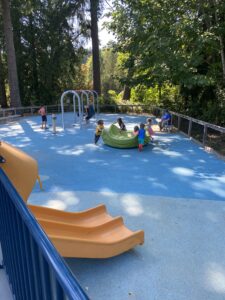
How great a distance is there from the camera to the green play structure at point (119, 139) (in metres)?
10.8

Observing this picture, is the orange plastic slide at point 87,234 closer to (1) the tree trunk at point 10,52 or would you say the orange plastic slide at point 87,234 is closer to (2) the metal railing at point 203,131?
(2) the metal railing at point 203,131

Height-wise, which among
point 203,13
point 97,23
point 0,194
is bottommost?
point 0,194

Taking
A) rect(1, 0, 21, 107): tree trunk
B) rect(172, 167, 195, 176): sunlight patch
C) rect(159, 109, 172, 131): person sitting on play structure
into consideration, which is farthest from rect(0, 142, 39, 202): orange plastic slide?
rect(1, 0, 21, 107): tree trunk

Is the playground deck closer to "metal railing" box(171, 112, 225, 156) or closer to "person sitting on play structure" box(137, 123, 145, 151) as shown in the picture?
"person sitting on play structure" box(137, 123, 145, 151)

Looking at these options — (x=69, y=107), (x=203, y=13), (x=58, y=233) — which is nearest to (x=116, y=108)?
(x=69, y=107)

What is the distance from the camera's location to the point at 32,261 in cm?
177

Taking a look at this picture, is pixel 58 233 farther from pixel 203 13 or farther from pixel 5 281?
pixel 203 13

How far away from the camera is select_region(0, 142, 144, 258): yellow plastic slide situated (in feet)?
9.72

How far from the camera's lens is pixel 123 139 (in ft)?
35.7

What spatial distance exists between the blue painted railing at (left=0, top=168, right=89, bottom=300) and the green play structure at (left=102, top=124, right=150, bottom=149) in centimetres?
836

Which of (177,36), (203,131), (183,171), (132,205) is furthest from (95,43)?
(132,205)

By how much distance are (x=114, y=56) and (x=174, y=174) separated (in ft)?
153

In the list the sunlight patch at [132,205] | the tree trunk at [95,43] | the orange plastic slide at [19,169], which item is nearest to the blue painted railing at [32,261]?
the orange plastic slide at [19,169]

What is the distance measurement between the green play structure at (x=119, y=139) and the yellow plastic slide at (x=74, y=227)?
6.23 metres
